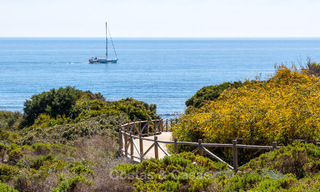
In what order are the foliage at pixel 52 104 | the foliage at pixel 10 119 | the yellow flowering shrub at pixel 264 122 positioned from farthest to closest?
the foliage at pixel 10 119 < the foliage at pixel 52 104 < the yellow flowering shrub at pixel 264 122

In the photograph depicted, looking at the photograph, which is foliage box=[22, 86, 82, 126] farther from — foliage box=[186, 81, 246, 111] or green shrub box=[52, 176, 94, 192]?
green shrub box=[52, 176, 94, 192]

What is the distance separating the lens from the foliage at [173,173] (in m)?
7.11

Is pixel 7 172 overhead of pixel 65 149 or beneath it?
overhead

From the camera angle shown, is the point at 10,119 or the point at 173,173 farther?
the point at 10,119

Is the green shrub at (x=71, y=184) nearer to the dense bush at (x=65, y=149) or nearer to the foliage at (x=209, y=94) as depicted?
the dense bush at (x=65, y=149)

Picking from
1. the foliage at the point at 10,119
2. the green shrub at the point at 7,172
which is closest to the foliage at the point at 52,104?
the foliage at the point at 10,119

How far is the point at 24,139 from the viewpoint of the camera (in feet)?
59.5

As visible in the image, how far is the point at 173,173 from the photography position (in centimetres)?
775

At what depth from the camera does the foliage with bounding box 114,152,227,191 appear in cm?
711

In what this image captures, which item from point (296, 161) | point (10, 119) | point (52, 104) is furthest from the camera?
point (10, 119)

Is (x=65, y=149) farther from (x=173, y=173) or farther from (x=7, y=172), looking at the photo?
(x=173, y=173)

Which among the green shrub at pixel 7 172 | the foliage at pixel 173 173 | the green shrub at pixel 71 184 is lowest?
the green shrub at pixel 7 172

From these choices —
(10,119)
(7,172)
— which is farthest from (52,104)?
(7,172)

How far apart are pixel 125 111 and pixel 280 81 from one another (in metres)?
7.79
